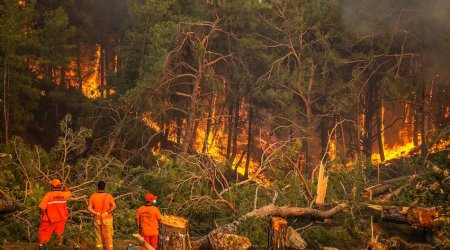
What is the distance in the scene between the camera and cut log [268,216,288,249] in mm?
9242

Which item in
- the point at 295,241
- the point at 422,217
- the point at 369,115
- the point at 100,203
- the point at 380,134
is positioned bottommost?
the point at 295,241

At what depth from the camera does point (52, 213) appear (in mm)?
8086

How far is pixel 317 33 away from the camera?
22219 millimetres

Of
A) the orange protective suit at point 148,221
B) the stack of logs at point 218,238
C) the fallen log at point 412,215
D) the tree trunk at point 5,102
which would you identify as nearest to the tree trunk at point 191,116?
the tree trunk at point 5,102

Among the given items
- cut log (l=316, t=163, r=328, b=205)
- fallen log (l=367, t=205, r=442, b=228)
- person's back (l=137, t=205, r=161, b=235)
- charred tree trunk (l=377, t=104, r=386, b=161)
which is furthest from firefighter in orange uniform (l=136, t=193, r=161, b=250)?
A: charred tree trunk (l=377, t=104, r=386, b=161)

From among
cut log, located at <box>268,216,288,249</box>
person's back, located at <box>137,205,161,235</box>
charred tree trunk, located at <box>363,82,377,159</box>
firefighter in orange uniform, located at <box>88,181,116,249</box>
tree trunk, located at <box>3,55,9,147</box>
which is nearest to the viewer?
person's back, located at <box>137,205,161,235</box>

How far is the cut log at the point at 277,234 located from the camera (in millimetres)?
9242

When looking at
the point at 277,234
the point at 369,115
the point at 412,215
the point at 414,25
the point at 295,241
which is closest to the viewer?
the point at 277,234

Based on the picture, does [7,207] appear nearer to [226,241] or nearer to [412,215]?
[226,241]

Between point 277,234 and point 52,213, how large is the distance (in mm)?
4429

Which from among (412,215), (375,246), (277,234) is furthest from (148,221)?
(412,215)

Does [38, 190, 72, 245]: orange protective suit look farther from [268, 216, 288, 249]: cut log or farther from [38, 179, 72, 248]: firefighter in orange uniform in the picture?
[268, 216, 288, 249]: cut log

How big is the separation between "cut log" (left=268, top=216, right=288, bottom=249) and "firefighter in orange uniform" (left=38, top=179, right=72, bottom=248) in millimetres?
4111

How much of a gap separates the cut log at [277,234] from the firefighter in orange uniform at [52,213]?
Answer: 4111 millimetres
